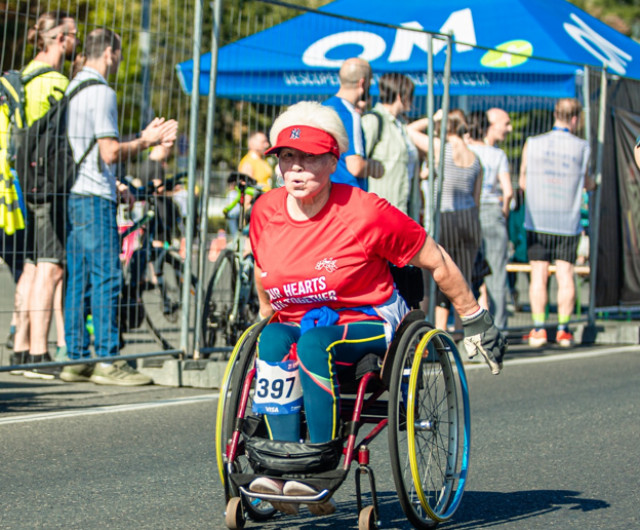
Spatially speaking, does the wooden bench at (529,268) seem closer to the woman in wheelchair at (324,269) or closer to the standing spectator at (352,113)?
the standing spectator at (352,113)

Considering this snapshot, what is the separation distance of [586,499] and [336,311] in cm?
152

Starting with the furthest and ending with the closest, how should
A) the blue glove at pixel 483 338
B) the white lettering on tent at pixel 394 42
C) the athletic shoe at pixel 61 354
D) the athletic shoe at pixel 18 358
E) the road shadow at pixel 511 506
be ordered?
1. the white lettering on tent at pixel 394 42
2. the athletic shoe at pixel 61 354
3. the athletic shoe at pixel 18 358
4. the road shadow at pixel 511 506
5. the blue glove at pixel 483 338

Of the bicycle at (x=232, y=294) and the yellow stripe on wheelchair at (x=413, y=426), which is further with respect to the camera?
the bicycle at (x=232, y=294)

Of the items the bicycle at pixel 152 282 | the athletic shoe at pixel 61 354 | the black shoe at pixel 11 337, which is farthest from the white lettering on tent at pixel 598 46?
the black shoe at pixel 11 337

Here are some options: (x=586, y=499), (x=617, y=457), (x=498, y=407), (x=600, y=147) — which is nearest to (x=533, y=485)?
(x=586, y=499)

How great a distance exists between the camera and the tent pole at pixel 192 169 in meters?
8.46

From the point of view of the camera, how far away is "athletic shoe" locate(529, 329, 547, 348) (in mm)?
11383

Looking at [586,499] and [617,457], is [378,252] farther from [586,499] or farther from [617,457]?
[617,457]

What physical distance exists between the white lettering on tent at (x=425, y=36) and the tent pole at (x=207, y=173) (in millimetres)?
3857

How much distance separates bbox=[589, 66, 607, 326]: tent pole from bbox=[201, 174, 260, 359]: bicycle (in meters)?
4.06

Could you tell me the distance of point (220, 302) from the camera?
9070 millimetres

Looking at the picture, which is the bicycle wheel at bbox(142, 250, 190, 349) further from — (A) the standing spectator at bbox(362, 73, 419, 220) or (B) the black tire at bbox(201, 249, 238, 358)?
(A) the standing spectator at bbox(362, 73, 419, 220)

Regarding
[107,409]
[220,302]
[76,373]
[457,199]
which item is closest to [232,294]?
[220,302]

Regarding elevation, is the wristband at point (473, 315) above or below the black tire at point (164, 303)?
above
